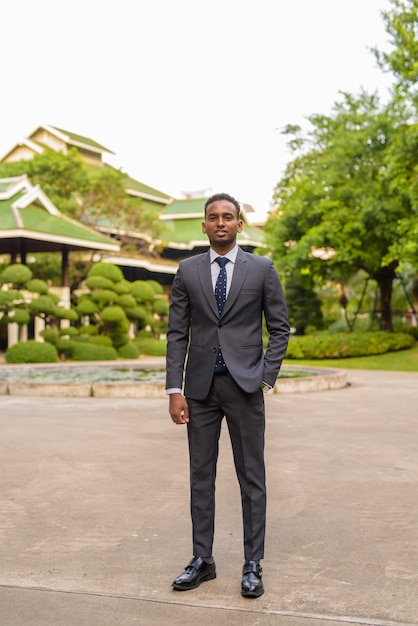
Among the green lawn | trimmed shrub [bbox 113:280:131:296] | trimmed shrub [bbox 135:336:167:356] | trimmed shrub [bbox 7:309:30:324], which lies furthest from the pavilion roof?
the green lawn

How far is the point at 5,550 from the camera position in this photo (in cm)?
499

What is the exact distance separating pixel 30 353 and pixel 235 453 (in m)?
23.6

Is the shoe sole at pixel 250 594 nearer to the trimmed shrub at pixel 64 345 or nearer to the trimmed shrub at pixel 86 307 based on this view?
the trimmed shrub at pixel 64 345

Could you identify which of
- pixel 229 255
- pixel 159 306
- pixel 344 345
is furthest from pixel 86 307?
pixel 229 255

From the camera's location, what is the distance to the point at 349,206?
29.9 m

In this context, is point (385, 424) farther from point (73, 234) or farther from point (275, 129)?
point (275, 129)

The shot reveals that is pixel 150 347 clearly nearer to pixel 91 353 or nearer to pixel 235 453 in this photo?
pixel 91 353

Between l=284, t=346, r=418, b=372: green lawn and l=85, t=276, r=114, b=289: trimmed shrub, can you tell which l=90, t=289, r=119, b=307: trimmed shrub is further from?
l=284, t=346, r=418, b=372: green lawn

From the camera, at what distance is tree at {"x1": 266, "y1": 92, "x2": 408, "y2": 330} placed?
28.7 meters

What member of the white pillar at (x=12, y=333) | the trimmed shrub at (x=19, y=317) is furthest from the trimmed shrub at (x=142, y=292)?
the trimmed shrub at (x=19, y=317)

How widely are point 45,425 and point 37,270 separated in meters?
24.0

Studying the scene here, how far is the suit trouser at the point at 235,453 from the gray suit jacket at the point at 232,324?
89mm

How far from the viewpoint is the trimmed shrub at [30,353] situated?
27.2 meters

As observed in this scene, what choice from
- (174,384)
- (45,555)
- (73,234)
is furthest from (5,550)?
(73,234)
